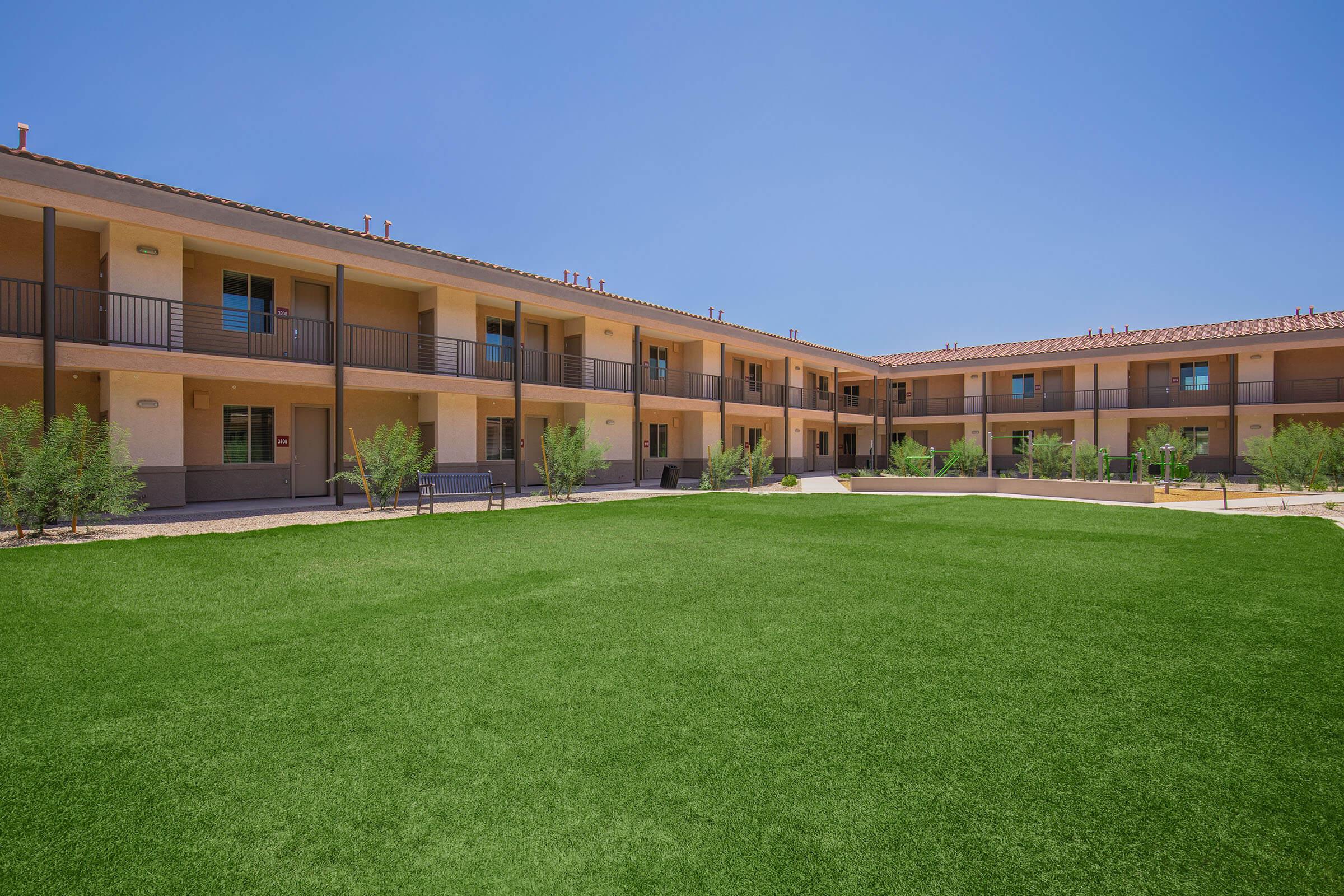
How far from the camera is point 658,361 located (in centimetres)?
2727

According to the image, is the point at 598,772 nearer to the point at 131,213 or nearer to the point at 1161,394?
the point at 131,213

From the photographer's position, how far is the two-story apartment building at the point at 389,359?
517 inches

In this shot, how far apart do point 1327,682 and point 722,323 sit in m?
23.9

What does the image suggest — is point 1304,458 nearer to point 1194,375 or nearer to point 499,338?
point 1194,375

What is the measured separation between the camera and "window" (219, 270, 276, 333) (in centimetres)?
1568

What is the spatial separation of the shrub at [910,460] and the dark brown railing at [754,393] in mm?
6050

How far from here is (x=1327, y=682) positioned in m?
4.25

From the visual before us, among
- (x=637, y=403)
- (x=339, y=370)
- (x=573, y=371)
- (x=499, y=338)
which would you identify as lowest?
(x=637, y=403)

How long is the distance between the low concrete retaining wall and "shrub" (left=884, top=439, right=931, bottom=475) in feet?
5.51

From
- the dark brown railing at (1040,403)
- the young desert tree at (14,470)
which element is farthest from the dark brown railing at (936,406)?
the young desert tree at (14,470)

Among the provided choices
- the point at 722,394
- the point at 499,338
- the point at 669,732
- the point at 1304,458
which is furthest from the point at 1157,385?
the point at 669,732

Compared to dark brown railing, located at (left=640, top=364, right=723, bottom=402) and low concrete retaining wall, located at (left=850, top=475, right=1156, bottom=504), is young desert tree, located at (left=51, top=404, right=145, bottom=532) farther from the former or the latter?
low concrete retaining wall, located at (left=850, top=475, right=1156, bottom=504)

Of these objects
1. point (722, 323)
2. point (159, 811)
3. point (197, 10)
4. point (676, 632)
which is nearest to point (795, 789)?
point (676, 632)

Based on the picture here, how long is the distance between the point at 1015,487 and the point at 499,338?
57.6 feet
